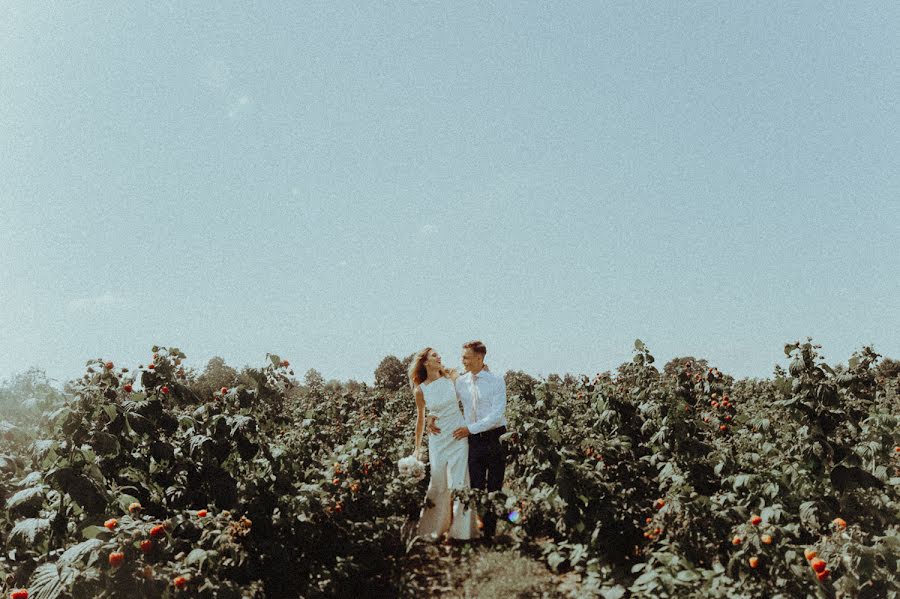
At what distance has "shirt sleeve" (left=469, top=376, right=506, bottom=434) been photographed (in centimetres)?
565

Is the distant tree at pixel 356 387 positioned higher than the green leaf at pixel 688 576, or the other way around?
the distant tree at pixel 356 387

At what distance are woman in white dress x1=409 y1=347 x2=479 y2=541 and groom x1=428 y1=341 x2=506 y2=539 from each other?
0.33 ft

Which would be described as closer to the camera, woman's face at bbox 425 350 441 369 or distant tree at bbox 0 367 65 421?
distant tree at bbox 0 367 65 421

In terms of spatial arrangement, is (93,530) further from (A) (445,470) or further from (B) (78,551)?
(A) (445,470)

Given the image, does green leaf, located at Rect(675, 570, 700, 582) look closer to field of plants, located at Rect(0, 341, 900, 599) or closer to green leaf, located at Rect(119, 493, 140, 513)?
field of plants, located at Rect(0, 341, 900, 599)

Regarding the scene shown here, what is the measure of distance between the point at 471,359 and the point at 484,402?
1.54 feet

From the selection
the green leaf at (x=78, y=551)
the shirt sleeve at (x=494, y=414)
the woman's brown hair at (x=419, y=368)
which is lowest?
the green leaf at (x=78, y=551)

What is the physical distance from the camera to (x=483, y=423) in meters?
5.65

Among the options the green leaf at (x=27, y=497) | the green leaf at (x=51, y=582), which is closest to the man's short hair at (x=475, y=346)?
the green leaf at (x=27, y=497)

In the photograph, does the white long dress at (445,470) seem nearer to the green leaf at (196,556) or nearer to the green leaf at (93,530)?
the green leaf at (196,556)

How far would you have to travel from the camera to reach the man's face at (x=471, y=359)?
19.2 ft

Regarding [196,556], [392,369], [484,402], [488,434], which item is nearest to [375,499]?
[488,434]

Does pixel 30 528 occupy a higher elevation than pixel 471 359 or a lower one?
lower

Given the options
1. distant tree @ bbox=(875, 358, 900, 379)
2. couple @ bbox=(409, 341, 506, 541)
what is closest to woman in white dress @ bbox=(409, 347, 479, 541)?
couple @ bbox=(409, 341, 506, 541)
